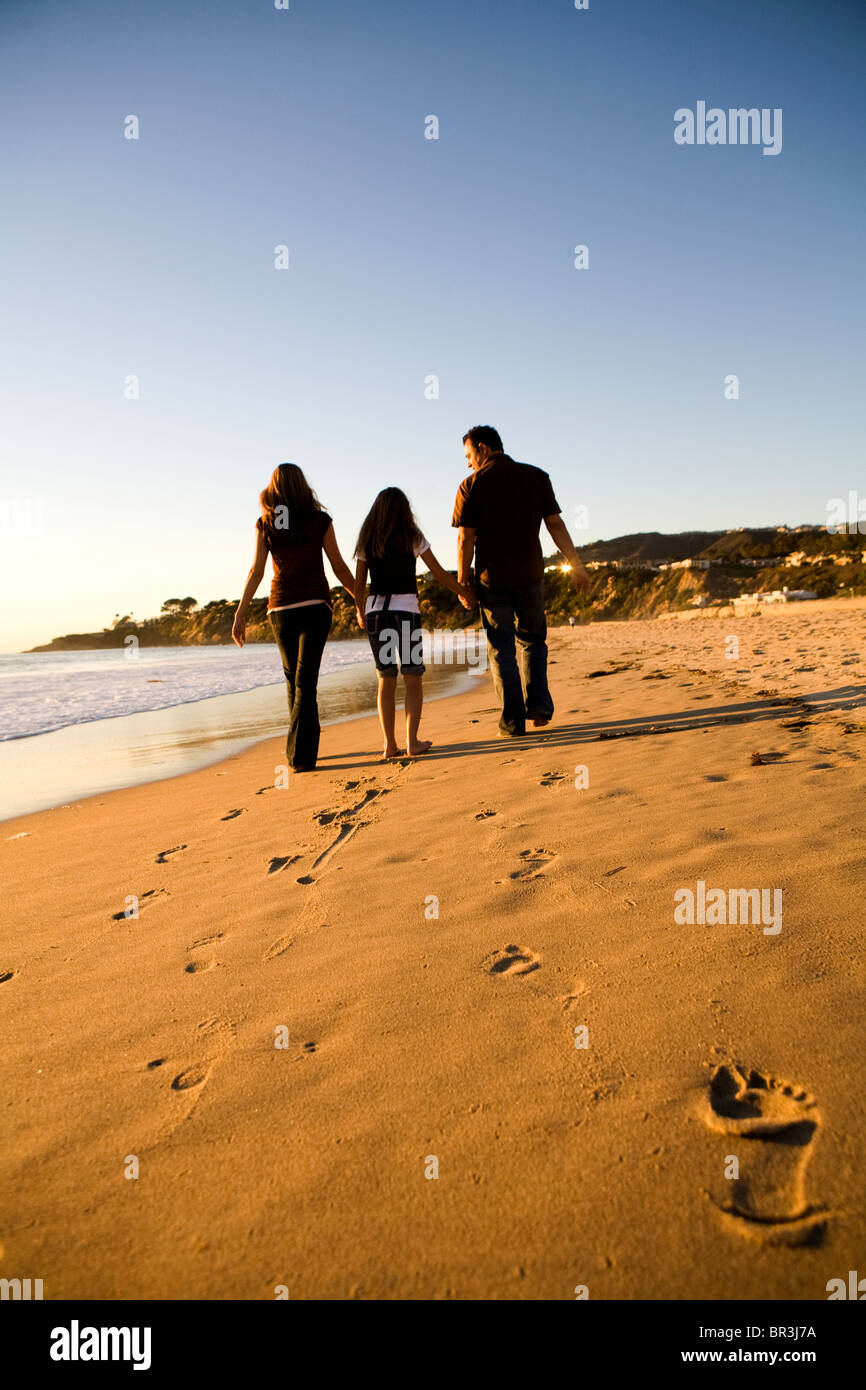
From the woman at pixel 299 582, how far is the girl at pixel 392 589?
0.73ft

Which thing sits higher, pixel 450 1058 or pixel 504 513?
pixel 504 513

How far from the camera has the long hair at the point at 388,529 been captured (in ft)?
17.0

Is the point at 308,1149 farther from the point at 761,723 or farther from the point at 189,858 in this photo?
the point at 761,723

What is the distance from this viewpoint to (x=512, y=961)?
2.05 meters

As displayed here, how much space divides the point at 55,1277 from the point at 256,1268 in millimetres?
378

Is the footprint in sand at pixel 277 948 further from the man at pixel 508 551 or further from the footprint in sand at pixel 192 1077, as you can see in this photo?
the man at pixel 508 551

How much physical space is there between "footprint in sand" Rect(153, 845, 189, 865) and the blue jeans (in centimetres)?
283

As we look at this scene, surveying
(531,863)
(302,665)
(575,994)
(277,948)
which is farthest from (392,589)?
(575,994)

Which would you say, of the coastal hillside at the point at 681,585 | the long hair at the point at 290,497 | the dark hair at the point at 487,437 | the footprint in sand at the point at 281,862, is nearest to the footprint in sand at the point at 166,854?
the footprint in sand at the point at 281,862

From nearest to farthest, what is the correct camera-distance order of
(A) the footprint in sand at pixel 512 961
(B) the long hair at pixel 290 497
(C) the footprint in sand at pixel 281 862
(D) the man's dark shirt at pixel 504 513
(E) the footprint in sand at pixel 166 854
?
(A) the footprint in sand at pixel 512 961, (C) the footprint in sand at pixel 281 862, (E) the footprint in sand at pixel 166 854, (B) the long hair at pixel 290 497, (D) the man's dark shirt at pixel 504 513

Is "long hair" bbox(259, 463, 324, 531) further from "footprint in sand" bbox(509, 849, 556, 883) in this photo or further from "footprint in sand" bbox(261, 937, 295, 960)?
"footprint in sand" bbox(261, 937, 295, 960)

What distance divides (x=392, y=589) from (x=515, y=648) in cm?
113

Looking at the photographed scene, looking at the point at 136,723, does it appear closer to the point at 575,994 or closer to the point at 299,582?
the point at 299,582

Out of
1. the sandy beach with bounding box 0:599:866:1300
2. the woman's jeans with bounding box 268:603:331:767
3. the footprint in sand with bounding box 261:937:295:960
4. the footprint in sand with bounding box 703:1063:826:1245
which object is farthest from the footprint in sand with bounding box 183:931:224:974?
the woman's jeans with bounding box 268:603:331:767
